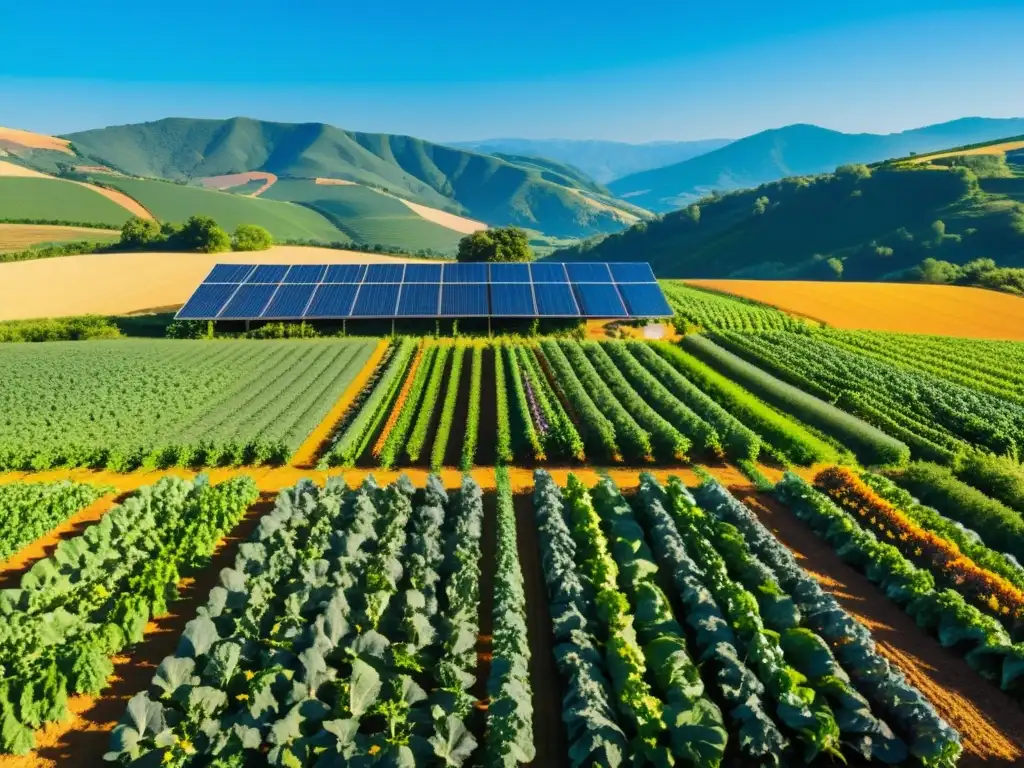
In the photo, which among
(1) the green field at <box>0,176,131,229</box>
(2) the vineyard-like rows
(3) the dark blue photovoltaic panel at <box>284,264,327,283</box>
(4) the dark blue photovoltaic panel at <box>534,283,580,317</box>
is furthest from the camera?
(1) the green field at <box>0,176,131,229</box>

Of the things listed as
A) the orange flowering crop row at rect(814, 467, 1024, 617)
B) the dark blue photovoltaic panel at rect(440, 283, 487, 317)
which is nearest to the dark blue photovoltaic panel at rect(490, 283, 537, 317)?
the dark blue photovoltaic panel at rect(440, 283, 487, 317)

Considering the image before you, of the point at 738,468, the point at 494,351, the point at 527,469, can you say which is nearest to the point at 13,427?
the point at 527,469

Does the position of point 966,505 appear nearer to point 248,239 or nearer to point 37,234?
point 248,239

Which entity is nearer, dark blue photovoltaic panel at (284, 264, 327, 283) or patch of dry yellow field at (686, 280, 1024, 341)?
dark blue photovoltaic panel at (284, 264, 327, 283)

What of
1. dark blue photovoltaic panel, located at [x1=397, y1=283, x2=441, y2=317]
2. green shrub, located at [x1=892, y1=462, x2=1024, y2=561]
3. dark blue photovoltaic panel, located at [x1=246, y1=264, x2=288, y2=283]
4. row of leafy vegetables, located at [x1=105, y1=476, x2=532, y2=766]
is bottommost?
green shrub, located at [x1=892, y1=462, x2=1024, y2=561]

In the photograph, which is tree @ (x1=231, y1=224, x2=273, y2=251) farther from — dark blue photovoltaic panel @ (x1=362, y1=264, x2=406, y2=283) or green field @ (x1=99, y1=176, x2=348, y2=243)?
green field @ (x1=99, y1=176, x2=348, y2=243)

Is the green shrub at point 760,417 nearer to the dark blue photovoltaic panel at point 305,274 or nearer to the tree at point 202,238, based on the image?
the dark blue photovoltaic panel at point 305,274
